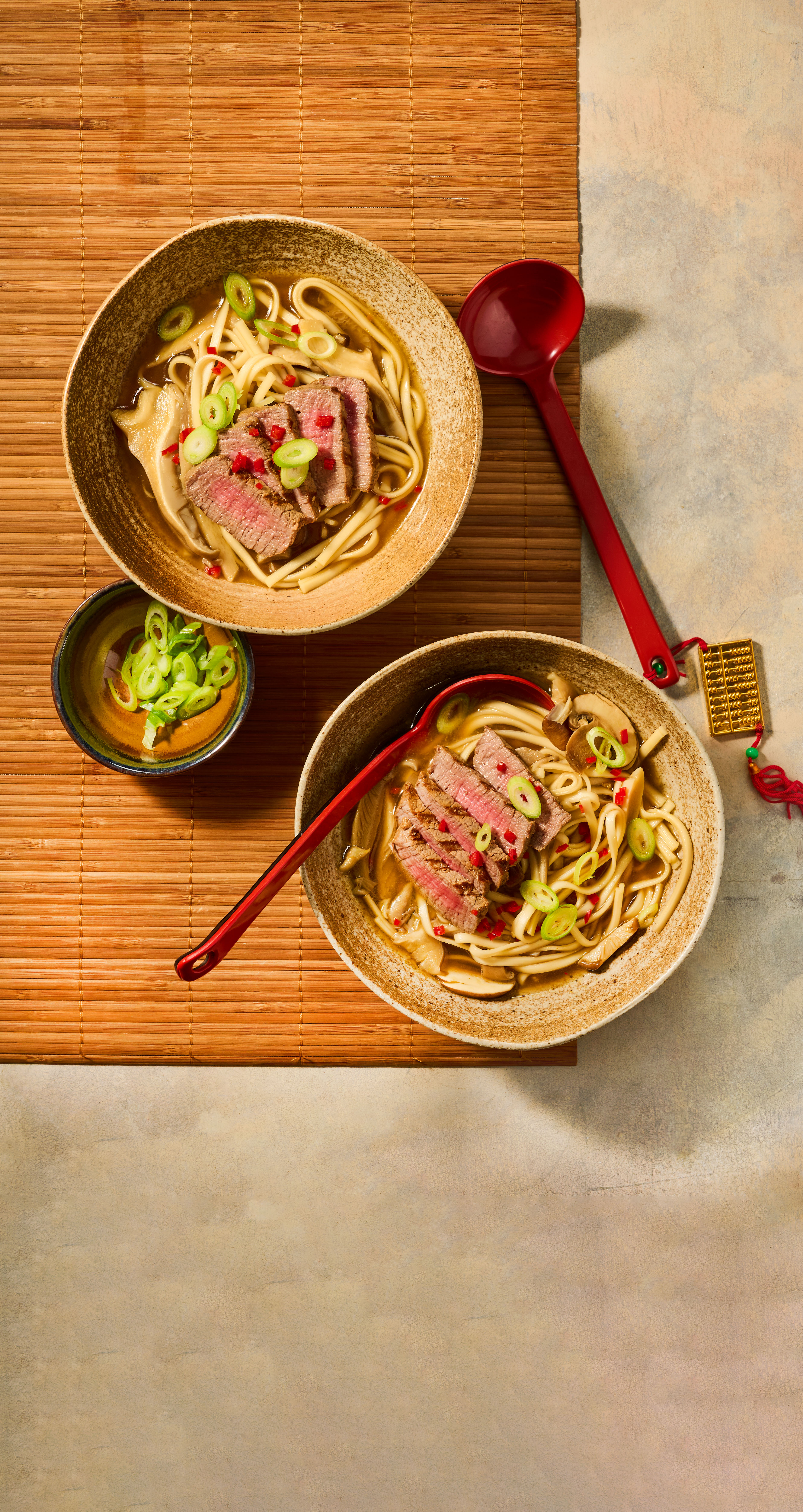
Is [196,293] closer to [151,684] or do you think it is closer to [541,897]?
[151,684]

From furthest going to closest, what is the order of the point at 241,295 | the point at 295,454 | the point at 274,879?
the point at 241,295 → the point at 295,454 → the point at 274,879

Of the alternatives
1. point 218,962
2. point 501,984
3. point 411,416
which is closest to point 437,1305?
point 501,984

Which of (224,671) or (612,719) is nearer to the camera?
(612,719)

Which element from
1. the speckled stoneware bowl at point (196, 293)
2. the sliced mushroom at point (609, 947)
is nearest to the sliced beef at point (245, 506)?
the speckled stoneware bowl at point (196, 293)

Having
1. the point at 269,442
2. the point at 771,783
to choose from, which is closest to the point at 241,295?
the point at 269,442

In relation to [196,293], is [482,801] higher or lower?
lower

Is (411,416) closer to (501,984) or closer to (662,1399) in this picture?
(501,984)

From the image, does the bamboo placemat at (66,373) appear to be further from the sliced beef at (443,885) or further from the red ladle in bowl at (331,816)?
the sliced beef at (443,885)
